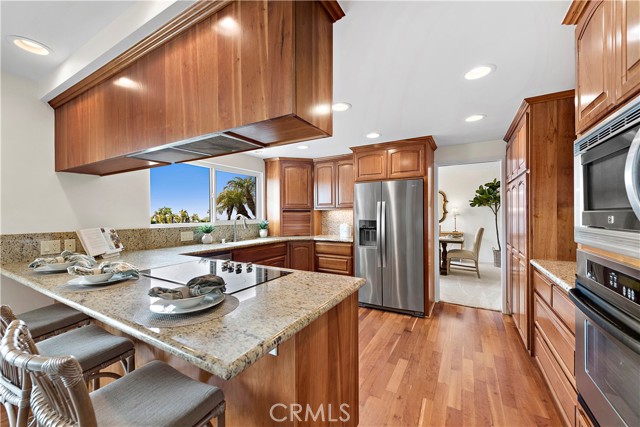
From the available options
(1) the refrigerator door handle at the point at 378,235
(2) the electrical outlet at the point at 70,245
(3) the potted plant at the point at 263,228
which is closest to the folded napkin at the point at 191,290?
(2) the electrical outlet at the point at 70,245

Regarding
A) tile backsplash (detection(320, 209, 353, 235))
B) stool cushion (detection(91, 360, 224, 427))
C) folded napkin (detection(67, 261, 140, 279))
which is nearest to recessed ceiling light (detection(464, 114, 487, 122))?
tile backsplash (detection(320, 209, 353, 235))

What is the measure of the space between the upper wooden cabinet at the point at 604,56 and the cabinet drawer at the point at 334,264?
2.89m

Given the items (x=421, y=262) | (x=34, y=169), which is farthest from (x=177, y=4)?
(x=421, y=262)

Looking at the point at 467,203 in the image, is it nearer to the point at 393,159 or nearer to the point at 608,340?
the point at 393,159

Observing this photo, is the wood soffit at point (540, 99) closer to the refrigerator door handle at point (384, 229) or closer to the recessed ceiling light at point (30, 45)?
the refrigerator door handle at point (384, 229)

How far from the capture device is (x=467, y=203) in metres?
6.80

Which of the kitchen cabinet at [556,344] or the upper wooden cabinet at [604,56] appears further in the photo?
the kitchen cabinet at [556,344]

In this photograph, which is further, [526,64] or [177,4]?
[526,64]

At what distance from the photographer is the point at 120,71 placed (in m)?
1.55

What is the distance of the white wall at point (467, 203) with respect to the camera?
6.55 meters

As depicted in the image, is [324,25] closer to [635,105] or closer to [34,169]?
[635,105]

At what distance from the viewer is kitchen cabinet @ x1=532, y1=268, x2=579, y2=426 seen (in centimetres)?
137

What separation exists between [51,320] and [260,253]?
2077mm

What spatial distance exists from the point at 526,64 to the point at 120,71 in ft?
8.47
